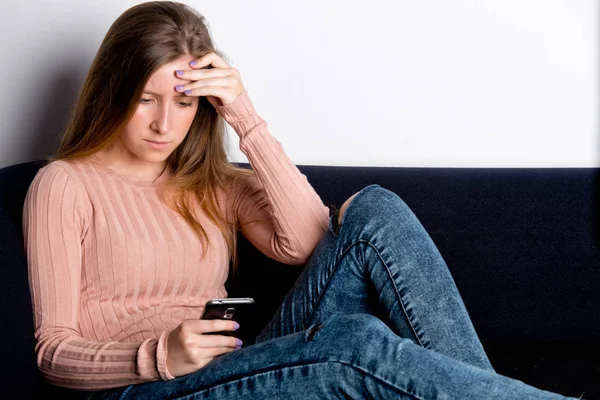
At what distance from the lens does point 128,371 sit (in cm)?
Answer: 143

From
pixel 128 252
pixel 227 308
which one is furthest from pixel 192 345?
pixel 128 252

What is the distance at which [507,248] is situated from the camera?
83.3 inches

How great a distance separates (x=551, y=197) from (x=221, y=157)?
86 cm

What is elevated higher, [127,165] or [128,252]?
[127,165]

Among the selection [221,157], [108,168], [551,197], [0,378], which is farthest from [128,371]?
[551,197]

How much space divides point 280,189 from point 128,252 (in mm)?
347

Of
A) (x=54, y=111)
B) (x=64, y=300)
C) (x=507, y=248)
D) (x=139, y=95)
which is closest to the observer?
(x=64, y=300)

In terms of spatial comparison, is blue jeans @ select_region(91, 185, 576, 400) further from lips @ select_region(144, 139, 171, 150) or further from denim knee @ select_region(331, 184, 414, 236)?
lips @ select_region(144, 139, 171, 150)

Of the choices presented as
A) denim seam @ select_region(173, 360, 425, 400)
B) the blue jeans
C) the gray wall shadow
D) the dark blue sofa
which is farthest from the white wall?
denim seam @ select_region(173, 360, 425, 400)

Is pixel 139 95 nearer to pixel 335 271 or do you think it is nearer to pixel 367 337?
pixel 335 271

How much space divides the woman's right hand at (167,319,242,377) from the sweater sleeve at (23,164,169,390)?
0.02m

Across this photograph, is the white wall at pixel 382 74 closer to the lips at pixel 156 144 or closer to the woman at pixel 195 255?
the woman at pixel 195 255

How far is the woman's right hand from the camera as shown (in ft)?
4.57

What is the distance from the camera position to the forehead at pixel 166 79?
1.64m
